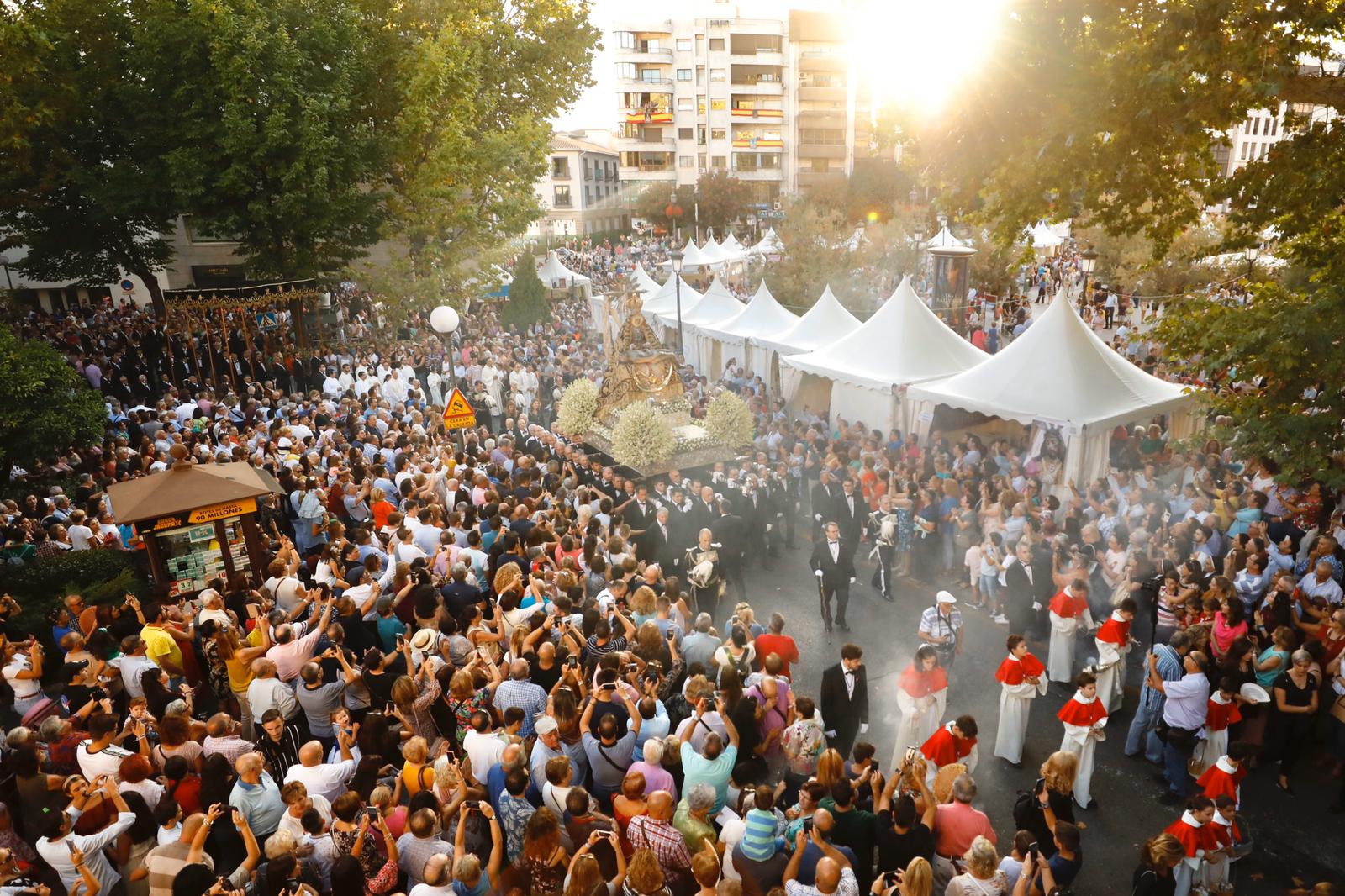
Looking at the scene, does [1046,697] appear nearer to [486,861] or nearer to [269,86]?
[486,861]

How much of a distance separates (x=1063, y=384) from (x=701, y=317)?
1158 cm

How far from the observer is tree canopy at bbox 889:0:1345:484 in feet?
22.3

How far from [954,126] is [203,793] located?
7989 millimetres

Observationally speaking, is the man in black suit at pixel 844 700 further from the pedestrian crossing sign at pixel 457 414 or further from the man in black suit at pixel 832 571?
the pedestrian crossing sign at pixel 457 414

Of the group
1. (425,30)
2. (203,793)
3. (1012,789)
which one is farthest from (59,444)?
(425,30)

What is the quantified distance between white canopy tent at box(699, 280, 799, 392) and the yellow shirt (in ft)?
44.4

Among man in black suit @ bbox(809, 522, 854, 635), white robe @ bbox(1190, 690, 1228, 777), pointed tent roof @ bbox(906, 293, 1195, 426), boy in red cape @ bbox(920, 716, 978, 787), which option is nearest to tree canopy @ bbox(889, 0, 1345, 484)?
white robe @ bbox(1190, 690, 1228, 777)

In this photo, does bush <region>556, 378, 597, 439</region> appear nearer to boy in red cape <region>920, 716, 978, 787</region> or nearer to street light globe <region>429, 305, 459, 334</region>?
street light globe <region>429, 305, 459, 334</region>

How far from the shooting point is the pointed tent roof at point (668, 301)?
23438 millimetres

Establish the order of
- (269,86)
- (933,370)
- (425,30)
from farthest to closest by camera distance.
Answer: (425,30) < (269,86) < (933,370)

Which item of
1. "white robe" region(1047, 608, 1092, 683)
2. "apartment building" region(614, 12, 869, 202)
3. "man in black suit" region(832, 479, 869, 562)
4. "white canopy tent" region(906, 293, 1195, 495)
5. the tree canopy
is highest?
"apartment building" region(614, 12, 869, 202)

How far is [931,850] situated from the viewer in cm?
469

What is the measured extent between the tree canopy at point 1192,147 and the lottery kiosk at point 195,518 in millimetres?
7598

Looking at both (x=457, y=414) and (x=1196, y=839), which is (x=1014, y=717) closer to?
(x=1196, y=839)
